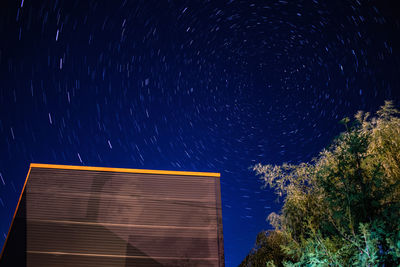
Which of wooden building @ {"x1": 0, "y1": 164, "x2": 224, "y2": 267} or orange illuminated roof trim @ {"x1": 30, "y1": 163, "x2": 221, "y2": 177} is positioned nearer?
wooden building @ {"x1": 0, "y1": 164, "x2": 224, "y2": 267}

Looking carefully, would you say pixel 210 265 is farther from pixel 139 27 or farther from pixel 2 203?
pixel 2 203

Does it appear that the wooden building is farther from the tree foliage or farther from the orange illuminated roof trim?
the tree foliage

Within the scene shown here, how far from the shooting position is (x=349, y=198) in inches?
142

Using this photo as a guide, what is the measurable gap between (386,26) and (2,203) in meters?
27.2

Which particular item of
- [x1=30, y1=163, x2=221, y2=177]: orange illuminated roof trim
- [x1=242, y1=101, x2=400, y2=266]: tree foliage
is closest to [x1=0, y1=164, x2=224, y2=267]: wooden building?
[x1=30, y1=163, x2=221, y2=177]: orange illuminated roof trim

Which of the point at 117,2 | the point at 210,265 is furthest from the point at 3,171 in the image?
the point at 210,265

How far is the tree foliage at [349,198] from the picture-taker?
122 inches

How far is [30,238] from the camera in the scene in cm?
423

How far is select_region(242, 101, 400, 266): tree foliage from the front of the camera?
3092 millimetres

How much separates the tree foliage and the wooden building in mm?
1653

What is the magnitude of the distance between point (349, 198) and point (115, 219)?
4.42 meters

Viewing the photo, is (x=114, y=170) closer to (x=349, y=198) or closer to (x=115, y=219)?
(x=115, y=219)

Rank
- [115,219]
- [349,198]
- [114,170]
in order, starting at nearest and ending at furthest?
1. [349,198]
2. [115,219]
3. [114,170]

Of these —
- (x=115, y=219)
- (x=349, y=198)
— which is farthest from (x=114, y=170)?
(x=349, y=198)
